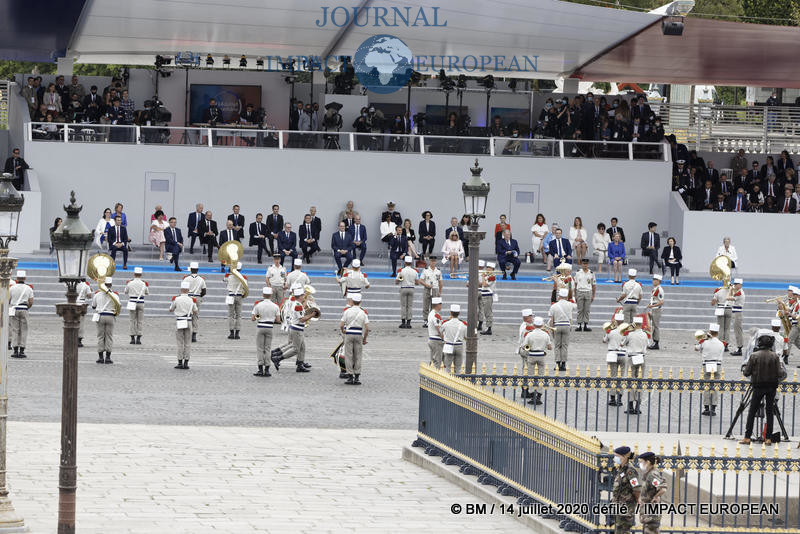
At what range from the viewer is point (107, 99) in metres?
41.6

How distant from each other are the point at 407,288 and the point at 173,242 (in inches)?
254

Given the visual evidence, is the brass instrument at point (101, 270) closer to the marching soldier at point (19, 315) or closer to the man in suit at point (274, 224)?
the marching soldier at point (19, 315)

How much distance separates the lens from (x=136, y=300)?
29.3m

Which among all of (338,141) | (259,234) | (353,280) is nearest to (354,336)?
(353,280)

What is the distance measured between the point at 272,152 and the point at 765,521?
27.5 metres

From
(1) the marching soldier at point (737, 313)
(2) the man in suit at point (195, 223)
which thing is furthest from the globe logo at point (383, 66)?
(1) the marching soldier at point (737, 313)

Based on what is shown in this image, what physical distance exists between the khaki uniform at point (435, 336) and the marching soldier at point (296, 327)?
2332 millimetres

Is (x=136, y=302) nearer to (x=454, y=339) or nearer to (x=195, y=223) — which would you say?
(x=454, y=339)

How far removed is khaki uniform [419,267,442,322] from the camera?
33.4m

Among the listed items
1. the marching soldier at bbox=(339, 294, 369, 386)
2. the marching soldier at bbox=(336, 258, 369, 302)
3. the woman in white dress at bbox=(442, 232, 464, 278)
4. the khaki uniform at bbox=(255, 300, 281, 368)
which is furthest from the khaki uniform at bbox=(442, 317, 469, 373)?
the woman in white dress at bbox=(442, 232, 464, 278)

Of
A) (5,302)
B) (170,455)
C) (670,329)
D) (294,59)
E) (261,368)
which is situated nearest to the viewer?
(5,302)

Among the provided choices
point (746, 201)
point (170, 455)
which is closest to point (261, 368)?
point (170, 455)

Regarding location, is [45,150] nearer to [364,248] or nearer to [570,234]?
[364,248]

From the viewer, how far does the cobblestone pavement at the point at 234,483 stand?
51.3 ft
